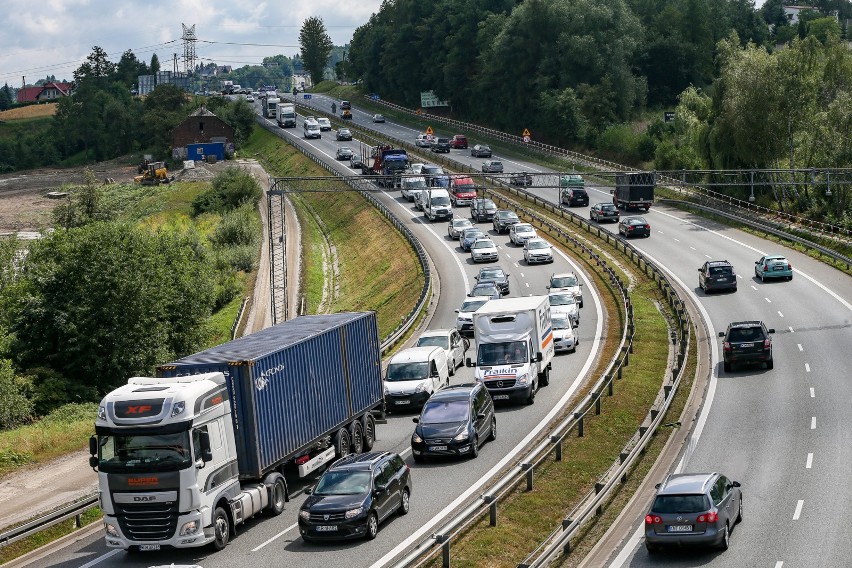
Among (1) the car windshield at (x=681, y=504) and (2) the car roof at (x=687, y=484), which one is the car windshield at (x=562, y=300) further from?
(1) the car windshield at (x=681, y=504)

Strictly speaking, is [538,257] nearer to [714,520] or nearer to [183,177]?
[714,520]

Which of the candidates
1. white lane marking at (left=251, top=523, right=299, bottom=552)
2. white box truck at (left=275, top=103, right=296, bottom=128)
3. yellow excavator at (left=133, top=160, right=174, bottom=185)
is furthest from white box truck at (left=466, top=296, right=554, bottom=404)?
white box truck at (left=275, top=103, right=296, bottom=128)

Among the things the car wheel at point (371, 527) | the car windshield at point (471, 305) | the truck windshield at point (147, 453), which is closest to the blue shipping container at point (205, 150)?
the car windshield at point (471, 305)

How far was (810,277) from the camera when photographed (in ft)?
189

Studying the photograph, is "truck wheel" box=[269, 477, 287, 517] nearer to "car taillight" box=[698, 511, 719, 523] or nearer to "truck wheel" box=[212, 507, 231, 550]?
"truck wheel" box=[212, 507, 231, 550]

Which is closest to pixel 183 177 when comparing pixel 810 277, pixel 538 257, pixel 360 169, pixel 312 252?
pixel 360 169

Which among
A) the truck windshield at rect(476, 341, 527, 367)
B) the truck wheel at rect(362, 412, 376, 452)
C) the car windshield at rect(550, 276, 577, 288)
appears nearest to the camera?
the truck wheel at rect(362, 412, 376, 452)

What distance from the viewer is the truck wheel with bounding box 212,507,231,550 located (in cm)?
2300

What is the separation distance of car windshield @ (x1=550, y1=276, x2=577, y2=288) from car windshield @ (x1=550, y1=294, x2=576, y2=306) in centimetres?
381

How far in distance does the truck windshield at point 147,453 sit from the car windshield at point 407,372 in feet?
50.2

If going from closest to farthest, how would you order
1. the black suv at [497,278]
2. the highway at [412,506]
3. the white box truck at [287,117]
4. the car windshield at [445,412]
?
the highway at [412,506] < the car windshield at [445,412] < the black suv at [497,278] < the white box truck at [287,117]

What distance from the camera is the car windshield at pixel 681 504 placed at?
2144 cm

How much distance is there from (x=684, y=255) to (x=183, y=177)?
81.5 meters

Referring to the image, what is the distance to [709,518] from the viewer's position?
2131 cm
